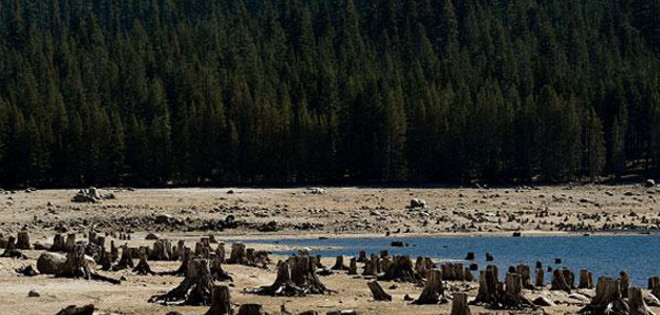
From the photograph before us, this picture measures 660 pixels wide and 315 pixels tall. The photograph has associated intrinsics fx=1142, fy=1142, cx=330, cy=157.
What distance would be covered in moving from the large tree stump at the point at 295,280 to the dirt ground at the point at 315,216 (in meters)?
0.50

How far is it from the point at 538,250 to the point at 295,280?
2239 centimetres

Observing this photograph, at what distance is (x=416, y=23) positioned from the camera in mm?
151125

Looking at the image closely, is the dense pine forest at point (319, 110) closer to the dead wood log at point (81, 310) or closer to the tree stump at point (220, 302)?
the tree stump at point (220, 302)

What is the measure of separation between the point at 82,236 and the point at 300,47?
3517 inches

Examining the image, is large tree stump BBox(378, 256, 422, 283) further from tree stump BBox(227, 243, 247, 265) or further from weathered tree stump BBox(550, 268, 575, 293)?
tree stump BBox(227, 243, 247, 265)

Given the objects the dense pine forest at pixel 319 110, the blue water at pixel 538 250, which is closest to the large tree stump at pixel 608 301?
the blue water at pixel 538 250

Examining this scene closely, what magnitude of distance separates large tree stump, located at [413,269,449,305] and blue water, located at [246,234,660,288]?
10985 millimetres

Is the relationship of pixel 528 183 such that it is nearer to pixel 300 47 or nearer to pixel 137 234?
pixel 137 234

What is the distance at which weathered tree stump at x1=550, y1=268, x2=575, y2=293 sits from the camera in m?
30.4

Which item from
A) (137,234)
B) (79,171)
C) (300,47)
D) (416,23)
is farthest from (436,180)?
(416,23)

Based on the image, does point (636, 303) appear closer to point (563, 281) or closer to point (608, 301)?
point (608, 301)

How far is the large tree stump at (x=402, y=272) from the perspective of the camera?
31625 mm

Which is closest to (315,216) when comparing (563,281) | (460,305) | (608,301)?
(563,281)

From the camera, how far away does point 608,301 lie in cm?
2353
